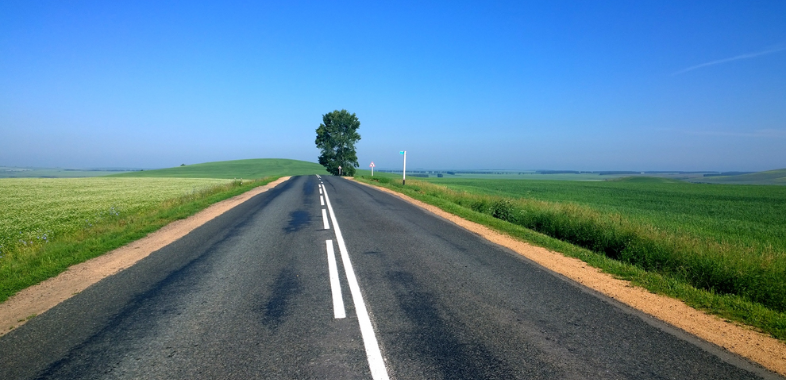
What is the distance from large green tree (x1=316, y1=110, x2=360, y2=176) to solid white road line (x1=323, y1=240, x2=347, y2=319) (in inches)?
2611

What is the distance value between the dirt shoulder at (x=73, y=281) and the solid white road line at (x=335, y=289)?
3.51 metres

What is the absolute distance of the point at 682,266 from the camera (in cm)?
712

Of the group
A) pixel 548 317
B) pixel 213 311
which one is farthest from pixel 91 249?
pixel 548 317

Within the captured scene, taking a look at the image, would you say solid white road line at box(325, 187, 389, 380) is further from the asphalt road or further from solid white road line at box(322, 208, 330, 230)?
solid white road line at box(322, 208, 330, 230)

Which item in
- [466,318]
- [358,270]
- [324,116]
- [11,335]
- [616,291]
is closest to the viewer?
[11,335]

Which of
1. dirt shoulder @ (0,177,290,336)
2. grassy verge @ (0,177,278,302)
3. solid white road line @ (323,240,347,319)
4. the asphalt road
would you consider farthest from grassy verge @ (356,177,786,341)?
grassy verge @ (0,177,278,302)

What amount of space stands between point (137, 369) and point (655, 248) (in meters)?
9.46

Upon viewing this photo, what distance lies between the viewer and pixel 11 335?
13.0ft

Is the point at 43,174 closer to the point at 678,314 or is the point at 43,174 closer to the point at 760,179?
the point at 678,314

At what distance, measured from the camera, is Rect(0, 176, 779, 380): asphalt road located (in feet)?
10.7

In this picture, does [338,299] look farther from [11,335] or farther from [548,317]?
[11,335]

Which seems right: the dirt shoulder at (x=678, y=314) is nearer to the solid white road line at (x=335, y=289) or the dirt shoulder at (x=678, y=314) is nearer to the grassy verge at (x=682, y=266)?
the grassy verge at (x=682, y=266)

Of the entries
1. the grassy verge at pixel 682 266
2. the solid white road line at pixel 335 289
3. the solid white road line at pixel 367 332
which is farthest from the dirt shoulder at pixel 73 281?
the grassy verge at pixel 682 266

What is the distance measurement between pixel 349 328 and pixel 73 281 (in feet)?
16.2
